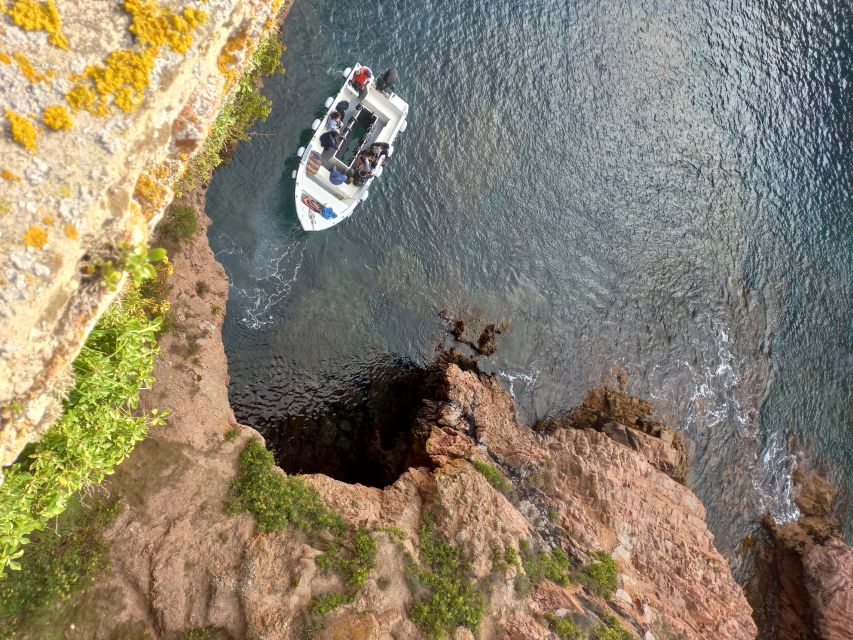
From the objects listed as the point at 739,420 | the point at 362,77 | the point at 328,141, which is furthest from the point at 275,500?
the point at 739,420

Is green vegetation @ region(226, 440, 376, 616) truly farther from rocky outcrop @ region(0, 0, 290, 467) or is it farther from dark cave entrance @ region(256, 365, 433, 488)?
rocky outcrop @ region(0, 0, 290, 467)

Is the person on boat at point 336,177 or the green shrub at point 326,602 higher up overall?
the person on boat at point 336,177

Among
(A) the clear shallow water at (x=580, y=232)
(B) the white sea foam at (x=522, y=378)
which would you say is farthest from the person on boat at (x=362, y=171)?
(B) the white sea foam at (x=522, y=378)

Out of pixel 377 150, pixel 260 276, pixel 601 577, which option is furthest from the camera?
pixel 377 150

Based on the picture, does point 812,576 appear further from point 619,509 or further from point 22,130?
point 22,130

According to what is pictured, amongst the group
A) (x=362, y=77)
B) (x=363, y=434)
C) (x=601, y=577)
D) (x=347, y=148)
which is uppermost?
(x=362, y=77)

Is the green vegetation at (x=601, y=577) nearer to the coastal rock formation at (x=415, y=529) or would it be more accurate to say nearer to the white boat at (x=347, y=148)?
the coastal rock formation at (x=415, y=529)
